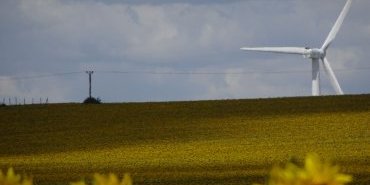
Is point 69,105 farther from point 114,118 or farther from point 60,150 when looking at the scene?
point 60,150

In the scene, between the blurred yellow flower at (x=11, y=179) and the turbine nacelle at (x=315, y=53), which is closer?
the blurred yellow flower at (x=11, y=179)

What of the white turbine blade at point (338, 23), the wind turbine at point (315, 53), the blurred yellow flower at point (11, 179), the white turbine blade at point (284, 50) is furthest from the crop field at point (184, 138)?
the blurred yellow flower at point (11, 179)

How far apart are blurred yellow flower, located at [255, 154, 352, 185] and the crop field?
21.7m

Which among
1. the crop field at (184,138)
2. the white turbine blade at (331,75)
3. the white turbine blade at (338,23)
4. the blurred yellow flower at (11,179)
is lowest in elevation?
the blurred yellow flower at (11,179)

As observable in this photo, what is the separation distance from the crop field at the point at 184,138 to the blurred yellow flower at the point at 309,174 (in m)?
21.7

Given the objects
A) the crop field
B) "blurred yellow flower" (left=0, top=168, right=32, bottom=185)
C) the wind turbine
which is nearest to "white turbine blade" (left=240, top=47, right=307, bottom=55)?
the wind turbine

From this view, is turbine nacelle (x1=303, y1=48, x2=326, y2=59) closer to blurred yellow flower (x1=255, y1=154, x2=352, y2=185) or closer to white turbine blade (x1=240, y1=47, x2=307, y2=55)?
white turbine blade (x1=240, y1=47, x2=307, y2=55)

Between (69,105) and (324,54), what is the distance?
56.1 feet

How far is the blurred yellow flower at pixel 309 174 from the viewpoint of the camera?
1381 millimetres

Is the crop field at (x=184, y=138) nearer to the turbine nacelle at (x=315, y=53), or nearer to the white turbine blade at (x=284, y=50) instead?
the white turbine blade at (x=284, y=50)

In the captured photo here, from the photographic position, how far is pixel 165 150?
132 ft

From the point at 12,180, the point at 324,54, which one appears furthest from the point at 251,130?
the point at 12,180

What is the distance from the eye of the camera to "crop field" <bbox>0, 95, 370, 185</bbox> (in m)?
29.2

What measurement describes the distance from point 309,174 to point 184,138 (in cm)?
4485
